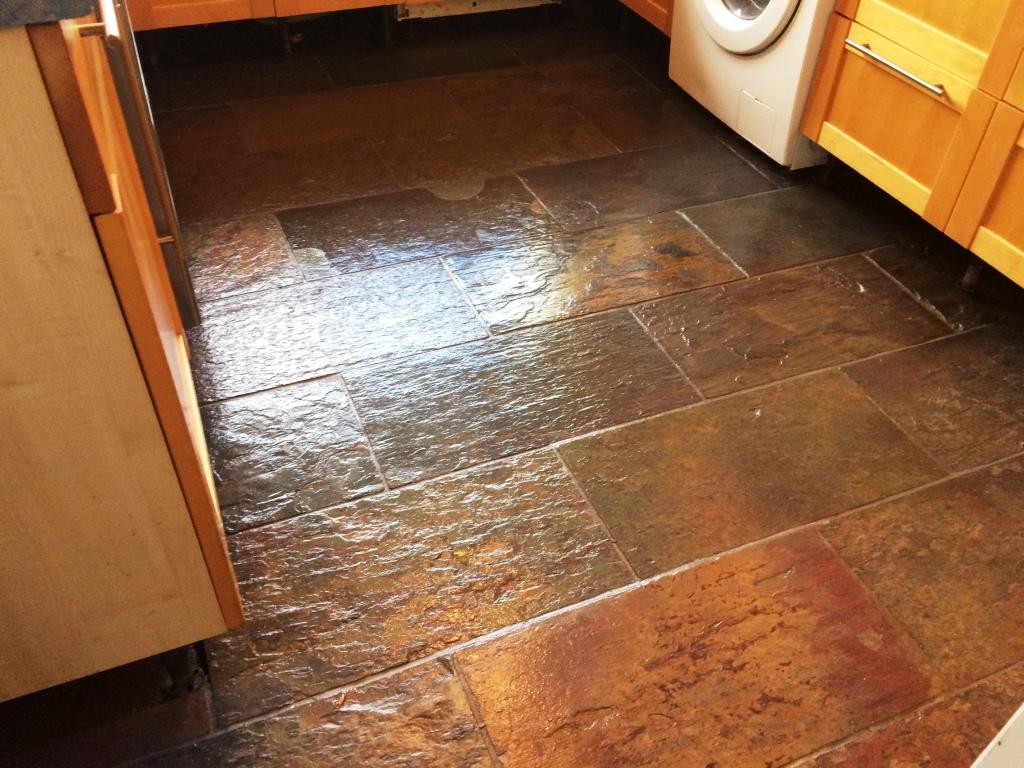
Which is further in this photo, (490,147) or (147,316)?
(490,147)

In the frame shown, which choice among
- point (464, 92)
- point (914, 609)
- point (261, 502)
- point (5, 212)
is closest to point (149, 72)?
point (464, 92)

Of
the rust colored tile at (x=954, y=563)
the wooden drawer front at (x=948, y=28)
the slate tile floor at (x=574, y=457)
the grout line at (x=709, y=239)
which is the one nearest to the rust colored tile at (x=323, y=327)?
the slate tile floor at (x=574, y=457)

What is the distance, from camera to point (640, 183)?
91.3 inches

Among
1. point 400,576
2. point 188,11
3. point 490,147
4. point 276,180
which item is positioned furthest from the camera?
point 188,11

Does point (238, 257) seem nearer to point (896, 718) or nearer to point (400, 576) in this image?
point (400, 576)

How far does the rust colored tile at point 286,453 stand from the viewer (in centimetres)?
150

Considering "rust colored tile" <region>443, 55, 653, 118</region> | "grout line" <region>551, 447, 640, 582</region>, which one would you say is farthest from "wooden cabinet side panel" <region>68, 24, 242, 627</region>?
"rust colored tile" <region>443, 55, 653, 118</region>

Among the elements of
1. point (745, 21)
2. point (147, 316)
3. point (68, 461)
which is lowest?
point (745, 21)

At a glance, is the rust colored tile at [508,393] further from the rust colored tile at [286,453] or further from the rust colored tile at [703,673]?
the rust colored tile at [703,673]

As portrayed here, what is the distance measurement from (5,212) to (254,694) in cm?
75

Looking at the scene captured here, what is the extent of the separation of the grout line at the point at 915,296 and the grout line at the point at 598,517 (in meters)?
0.91

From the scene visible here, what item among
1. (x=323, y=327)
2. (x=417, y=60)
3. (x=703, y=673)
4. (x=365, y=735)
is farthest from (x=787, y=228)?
(x=365, y=735)

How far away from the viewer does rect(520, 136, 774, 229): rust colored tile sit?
2.22 meters

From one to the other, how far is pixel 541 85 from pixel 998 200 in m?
1.40
